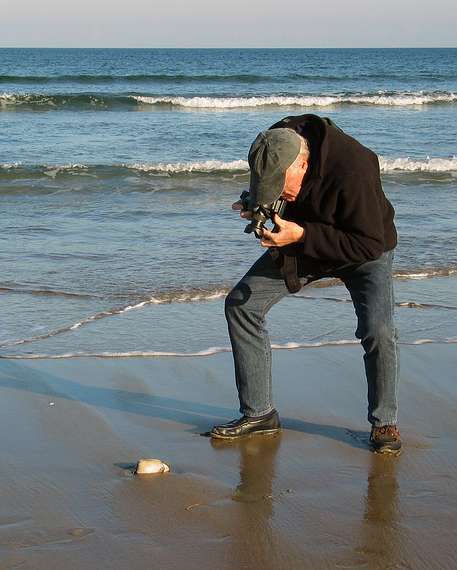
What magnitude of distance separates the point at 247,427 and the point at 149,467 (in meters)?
0.63

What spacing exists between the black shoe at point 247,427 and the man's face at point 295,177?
1.12m

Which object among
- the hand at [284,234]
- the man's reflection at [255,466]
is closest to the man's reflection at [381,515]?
the man's reflection at [255,466]

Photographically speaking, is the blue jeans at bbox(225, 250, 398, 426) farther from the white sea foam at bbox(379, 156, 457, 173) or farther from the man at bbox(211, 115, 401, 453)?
the white sea foam at bbox(379, 156, 457, 173)

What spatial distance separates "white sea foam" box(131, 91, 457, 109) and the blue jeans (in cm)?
2425

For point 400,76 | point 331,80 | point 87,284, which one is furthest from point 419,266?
point 400,76

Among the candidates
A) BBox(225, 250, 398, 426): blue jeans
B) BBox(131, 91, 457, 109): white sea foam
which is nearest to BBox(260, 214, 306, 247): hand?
BBox(225, 250, 398, 426): blue jeans

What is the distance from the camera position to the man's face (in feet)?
12.2

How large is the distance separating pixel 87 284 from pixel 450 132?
15263mm

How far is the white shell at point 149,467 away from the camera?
3848 mm

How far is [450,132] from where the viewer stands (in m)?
21.0

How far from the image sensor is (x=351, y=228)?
375 centimetres

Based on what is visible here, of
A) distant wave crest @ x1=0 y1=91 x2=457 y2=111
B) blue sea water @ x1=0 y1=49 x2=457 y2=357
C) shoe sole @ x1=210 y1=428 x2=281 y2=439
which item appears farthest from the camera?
distant wave crest @ x1=0 y1=91 x2=457 y2=111

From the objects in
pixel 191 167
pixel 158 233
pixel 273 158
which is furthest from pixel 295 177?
pixel 191 167

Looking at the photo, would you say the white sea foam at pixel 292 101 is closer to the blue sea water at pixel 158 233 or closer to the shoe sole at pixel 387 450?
the blue sea water at pixel 158 233
